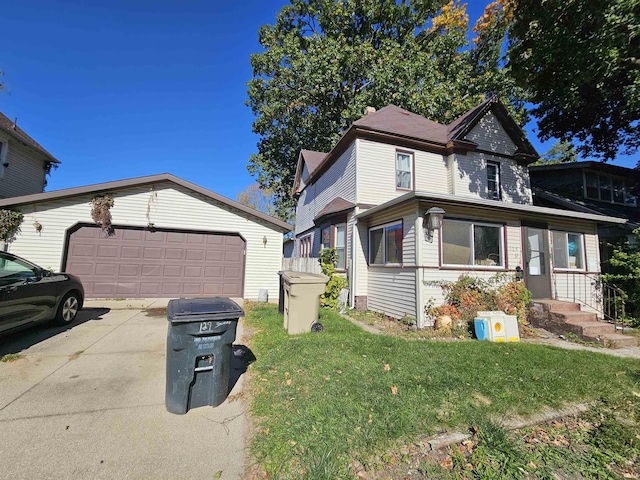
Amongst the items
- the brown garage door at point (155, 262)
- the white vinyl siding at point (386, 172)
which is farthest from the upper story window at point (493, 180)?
the brown garage door at point (155, 262)

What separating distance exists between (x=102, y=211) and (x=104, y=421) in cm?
905

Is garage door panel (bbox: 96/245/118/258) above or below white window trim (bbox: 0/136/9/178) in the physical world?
below

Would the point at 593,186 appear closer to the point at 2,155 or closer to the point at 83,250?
the point at 83,250

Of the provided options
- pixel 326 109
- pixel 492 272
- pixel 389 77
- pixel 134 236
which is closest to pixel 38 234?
pixel 134 236

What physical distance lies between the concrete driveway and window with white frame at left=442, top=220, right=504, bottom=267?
232 inches

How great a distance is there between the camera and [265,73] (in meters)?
19.4

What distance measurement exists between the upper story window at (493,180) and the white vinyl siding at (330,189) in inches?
232

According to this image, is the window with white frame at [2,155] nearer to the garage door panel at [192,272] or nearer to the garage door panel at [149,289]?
the garage door panel at [149,289]

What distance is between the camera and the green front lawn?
253cm

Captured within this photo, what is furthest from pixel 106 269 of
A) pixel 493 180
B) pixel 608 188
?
pixel 608 188

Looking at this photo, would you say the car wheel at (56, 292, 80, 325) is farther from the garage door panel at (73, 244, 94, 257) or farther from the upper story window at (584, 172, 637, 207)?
the upper story window at (584, 172, 637, 207)

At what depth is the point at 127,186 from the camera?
10.0 meters

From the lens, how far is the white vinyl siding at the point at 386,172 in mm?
10227

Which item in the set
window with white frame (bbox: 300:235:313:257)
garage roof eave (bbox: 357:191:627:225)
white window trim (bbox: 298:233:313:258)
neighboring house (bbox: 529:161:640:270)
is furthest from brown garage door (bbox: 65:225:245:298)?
neighboring house (bbox: 529:161:640:270)
